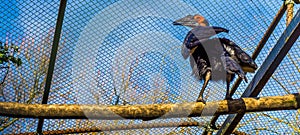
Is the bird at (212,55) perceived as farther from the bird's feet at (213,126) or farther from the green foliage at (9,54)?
the green foliage at (9,54)

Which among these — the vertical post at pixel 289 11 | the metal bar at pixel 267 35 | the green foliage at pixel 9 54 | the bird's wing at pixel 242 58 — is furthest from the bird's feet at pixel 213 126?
the green foliage at pixel 9 54

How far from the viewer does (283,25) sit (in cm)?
208

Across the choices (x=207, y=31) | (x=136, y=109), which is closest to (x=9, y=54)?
(x=136, y=109)

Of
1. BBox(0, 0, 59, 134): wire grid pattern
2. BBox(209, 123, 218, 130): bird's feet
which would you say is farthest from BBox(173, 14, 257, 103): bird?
BBox(0, 0, 59, 134): wire grid pattern

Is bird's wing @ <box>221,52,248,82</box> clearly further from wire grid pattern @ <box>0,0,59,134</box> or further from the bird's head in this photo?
wire grid pattern @ <box>0,0,59,134</box>

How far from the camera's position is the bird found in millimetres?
1985

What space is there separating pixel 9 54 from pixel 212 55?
1.10 m

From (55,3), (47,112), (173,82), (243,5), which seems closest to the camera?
(47,112)

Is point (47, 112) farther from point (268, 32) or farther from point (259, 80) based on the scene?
point (268, 32)

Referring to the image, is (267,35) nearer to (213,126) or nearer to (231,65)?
(231,65)

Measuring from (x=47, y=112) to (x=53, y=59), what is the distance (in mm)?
425

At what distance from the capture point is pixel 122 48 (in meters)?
2.33

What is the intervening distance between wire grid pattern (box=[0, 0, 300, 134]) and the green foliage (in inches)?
2.2

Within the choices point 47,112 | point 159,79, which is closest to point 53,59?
point 47,112
